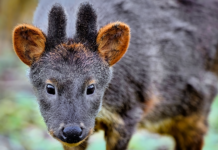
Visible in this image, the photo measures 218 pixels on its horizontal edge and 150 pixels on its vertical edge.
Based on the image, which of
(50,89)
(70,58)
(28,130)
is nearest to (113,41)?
(70,58)

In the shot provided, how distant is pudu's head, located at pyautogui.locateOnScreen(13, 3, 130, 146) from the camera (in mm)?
3580

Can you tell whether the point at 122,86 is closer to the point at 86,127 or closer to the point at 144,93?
the point at 144,93

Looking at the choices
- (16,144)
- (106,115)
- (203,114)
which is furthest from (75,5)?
(16,144)

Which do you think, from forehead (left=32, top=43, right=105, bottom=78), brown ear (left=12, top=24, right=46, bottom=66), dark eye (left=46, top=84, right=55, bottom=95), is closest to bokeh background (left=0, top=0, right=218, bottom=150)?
brown ear (left=12, top=24, right=46, bottom=66)

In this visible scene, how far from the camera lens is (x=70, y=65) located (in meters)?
3.68

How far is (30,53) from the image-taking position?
12.7ft

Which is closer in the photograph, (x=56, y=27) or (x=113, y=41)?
(x=56, y=27)

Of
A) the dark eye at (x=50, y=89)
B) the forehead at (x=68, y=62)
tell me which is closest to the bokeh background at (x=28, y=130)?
the forehead at (x=68, y=62)

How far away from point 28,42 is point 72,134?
98 cm

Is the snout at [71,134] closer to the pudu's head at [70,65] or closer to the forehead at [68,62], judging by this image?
the pudu's head at [70,65]

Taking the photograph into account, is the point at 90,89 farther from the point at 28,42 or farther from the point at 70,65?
the point at 28,42

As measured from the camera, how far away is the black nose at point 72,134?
3453 millimetres

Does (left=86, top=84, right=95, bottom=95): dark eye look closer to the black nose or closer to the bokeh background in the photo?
the black nose

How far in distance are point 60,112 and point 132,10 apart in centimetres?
196
